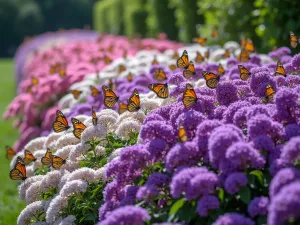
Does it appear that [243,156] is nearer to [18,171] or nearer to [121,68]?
[18,171]

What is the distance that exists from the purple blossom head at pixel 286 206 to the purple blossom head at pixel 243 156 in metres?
0.44

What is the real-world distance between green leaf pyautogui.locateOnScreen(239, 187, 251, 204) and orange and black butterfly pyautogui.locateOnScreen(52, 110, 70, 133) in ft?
7.32

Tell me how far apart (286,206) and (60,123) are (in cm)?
273

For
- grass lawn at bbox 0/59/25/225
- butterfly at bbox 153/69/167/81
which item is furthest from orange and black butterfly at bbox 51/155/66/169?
grass lawn at bbox 0/59/25/225

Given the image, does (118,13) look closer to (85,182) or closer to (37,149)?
(37,149)

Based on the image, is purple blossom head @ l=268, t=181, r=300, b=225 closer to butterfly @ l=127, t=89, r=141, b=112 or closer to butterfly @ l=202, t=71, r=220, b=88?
butterfly @ l=202, t=71, r=220, b=88

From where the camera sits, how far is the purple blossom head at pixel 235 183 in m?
2.51

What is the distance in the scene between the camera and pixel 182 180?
101 inches

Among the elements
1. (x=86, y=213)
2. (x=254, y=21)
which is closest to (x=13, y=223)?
(x=86, y=213)

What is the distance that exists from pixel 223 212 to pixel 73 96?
4155 millimetres

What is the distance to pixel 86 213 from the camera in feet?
11.1

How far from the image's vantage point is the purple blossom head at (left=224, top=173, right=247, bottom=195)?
2508 mm

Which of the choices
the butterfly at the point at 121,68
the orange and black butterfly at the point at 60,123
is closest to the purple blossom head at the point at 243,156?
the orange and black butterfly at the point at 60,123

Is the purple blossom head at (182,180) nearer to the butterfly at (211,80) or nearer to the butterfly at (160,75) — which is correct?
the butterfly at (211,80)
